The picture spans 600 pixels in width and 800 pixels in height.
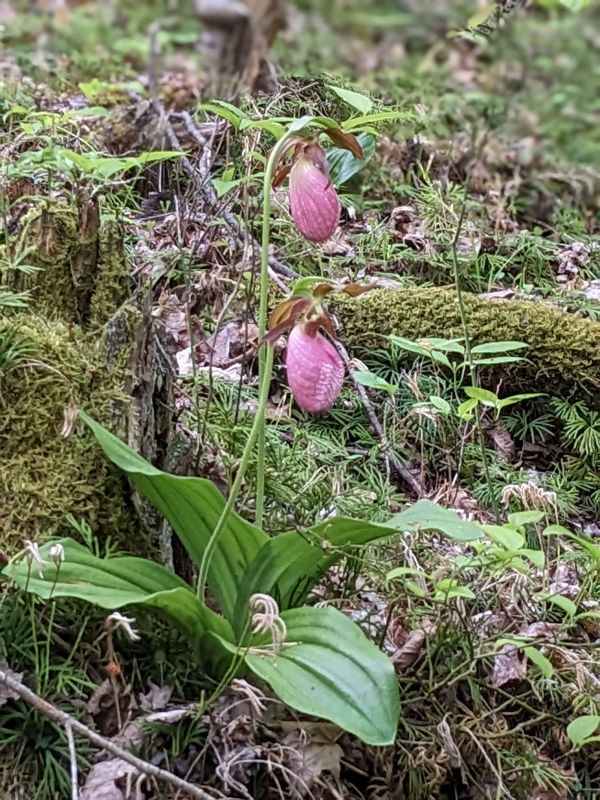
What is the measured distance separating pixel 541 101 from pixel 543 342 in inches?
116

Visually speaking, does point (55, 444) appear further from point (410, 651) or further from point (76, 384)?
point (410, 651)

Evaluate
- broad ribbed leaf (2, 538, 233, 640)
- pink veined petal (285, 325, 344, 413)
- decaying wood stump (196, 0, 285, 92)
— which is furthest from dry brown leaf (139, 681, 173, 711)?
decaying wood stump (196, 0, 285, 92)

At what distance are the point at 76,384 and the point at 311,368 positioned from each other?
17.7 inches

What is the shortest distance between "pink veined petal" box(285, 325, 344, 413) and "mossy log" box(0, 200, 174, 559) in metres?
0.34

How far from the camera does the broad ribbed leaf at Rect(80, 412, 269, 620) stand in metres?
1.21

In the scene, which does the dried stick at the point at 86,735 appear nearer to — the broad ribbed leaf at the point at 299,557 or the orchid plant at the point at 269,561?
the orchid plant at the point at 269,561

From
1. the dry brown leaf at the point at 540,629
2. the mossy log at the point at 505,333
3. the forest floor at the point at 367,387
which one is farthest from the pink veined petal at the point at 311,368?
the mossy log at the point at 505,333

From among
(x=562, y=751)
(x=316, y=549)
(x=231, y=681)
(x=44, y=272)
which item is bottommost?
(x=562, y=751)

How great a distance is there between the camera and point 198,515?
125 centimetres

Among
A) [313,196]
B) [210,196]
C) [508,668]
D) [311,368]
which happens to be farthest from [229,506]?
[210,196]

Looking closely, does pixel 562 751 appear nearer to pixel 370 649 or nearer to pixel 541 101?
pixel 370 649

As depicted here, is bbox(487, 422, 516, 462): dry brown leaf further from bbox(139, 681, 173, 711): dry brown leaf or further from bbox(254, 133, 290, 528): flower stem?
bbox(139, 681, 173, 711): dry brown leaf

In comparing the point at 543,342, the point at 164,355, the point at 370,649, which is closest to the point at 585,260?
the point at 543,342

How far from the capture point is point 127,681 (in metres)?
1.23
